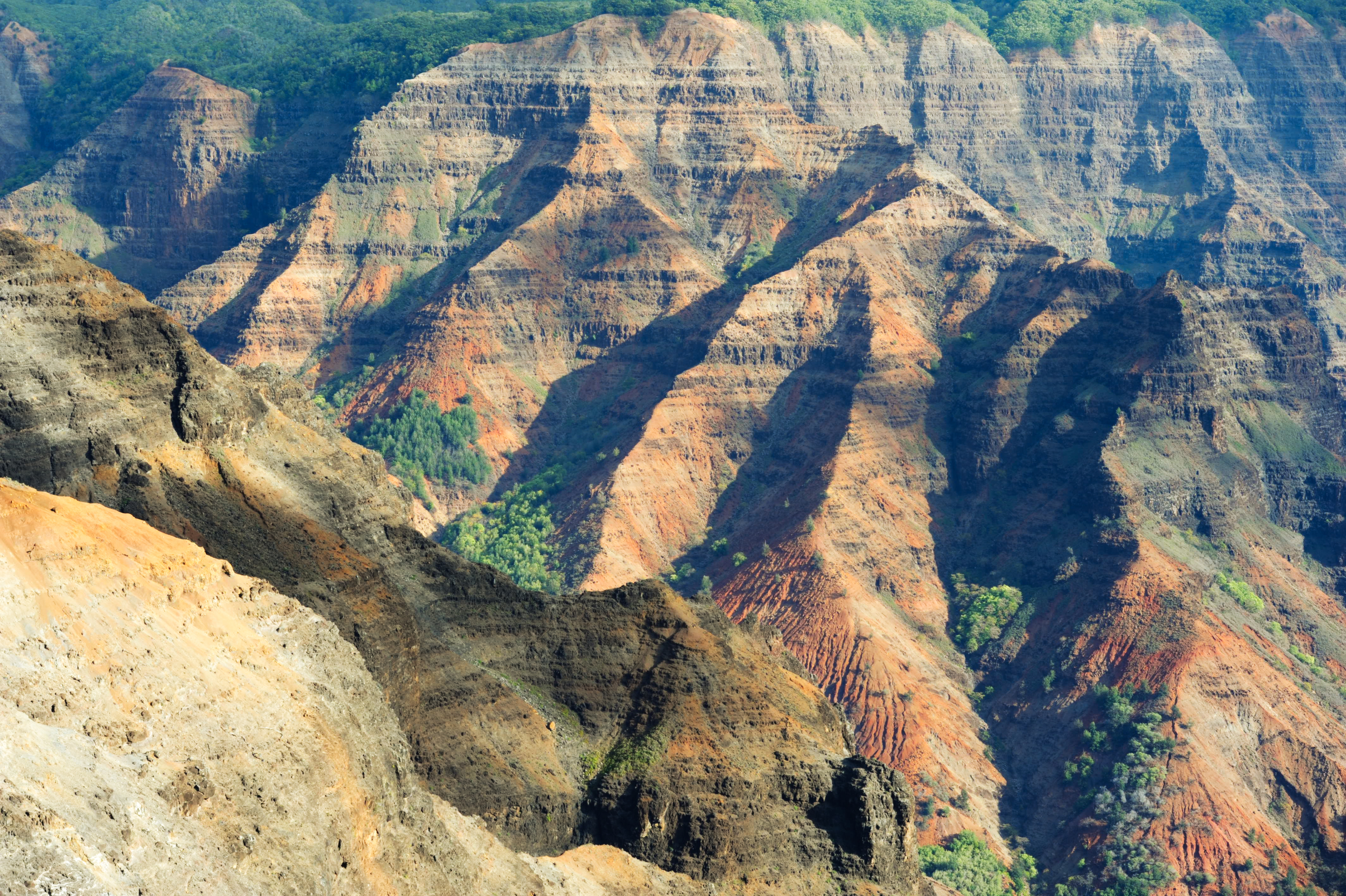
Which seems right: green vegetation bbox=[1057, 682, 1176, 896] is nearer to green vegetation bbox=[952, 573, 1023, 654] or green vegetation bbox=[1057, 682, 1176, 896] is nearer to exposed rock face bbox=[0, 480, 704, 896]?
green vegetation bbox=[952, 573, 1023, 654]

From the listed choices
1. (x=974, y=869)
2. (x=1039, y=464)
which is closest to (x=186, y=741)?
(x=974, y=869)

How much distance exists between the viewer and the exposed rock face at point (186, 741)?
53.0 metres

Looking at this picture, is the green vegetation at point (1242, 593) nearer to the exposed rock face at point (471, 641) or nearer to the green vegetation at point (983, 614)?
the green vegetation at point (983, 614)

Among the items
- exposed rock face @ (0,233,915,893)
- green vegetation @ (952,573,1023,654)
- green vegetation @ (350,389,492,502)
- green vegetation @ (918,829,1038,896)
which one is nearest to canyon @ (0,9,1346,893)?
exposed rock face @ (0,233,915,893)

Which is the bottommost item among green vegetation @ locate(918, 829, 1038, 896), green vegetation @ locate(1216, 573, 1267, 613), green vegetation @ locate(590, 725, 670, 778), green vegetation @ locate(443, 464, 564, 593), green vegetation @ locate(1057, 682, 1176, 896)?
green vegetation @ locate(443, 464, 564, 593)

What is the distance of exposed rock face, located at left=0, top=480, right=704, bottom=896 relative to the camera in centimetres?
5297

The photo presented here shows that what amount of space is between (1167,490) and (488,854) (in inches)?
4164

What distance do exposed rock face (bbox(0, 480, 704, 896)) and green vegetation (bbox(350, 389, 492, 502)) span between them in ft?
391

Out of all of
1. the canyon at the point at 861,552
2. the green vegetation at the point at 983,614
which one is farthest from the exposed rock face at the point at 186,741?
the green vegetation at the point at 983,614

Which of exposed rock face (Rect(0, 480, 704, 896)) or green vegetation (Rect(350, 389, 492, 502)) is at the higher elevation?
exposed rock face (Rect(0, 480, 704, 896))

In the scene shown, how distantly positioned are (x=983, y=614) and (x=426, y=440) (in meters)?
59.1

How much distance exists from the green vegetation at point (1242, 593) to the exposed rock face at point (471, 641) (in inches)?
2933

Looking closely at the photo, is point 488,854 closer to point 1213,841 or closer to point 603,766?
point 603,766

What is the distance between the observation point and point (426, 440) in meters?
194
